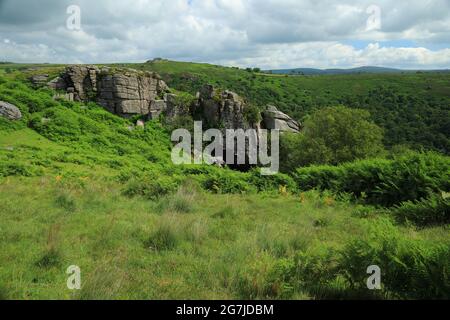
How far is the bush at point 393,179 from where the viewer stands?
1166 cm

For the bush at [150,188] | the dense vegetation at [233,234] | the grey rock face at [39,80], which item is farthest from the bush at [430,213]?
the grey rock face at [39,80]

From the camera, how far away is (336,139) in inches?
1393

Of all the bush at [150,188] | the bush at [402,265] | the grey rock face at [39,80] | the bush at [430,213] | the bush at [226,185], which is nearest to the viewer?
the bush at [402,265]

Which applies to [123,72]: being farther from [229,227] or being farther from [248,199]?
[229,227]

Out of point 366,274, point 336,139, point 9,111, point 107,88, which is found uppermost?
point 107,88

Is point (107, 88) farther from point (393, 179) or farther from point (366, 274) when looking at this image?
point (366, 274)

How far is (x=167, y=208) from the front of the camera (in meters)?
10.4

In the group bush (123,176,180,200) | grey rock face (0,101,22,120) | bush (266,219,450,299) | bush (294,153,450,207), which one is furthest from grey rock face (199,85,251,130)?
bush (266,219,450,299)

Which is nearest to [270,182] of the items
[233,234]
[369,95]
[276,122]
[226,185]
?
[226,185]

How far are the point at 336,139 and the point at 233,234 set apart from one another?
97.5 ft

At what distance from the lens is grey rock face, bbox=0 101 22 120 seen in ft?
93.8

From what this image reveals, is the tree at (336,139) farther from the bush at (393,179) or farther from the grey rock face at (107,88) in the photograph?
the bush at (393,179)

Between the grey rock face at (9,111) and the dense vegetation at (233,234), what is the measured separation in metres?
8.11
